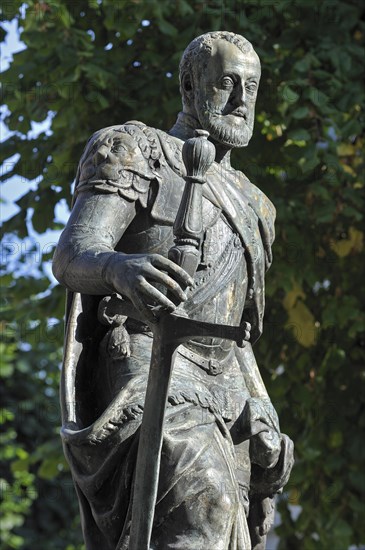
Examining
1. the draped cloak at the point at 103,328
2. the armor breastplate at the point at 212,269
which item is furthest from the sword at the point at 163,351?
the armor breastplate at the point at 212,269

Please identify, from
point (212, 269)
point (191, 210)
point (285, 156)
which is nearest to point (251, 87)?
point (212, 269)

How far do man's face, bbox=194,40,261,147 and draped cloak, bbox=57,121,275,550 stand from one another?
0.16 m

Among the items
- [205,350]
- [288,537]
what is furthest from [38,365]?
[205,350]

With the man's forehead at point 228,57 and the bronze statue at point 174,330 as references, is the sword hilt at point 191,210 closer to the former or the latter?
the bronze statue at point 174,330

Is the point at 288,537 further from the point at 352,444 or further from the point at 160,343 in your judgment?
the point at 160,343

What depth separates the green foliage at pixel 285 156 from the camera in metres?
11.4

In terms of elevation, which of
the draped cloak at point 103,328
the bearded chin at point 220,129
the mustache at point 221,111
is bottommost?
the draped cloak at point 103,328

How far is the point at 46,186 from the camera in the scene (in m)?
11.6

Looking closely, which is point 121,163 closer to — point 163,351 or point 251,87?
point 251,87

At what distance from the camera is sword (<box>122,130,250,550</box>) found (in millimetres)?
5195

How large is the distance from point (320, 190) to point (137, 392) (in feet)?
19.7

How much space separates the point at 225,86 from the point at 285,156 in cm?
555

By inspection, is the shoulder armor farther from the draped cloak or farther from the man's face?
the man's face

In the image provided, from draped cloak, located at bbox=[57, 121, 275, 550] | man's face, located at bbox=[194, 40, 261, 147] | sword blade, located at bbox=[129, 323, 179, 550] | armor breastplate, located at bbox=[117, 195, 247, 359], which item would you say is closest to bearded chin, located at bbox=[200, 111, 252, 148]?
man's face, located at bbox=[194, 40, 261, 147]
